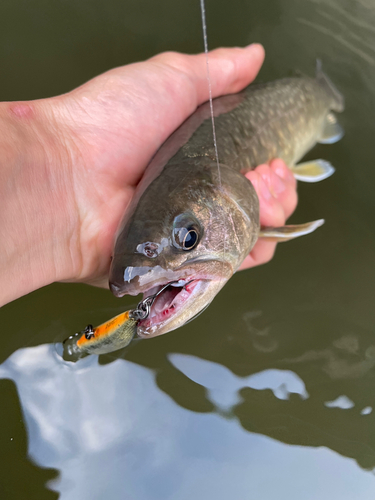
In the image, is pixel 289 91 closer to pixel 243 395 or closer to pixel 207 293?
pixel 207 293

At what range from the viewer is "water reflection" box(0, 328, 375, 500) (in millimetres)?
1776

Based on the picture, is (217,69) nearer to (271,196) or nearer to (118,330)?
(271,196)

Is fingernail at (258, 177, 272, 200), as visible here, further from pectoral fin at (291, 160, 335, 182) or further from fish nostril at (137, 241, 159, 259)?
fish nostril at (137, 241, 159, 259)

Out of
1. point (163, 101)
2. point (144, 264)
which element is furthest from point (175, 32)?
point (144, 264)

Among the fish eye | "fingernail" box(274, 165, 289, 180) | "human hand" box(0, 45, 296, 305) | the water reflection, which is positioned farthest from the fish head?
the water reflection

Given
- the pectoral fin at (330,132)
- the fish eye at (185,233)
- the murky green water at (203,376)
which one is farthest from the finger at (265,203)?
the pectoral fin at (330,132)

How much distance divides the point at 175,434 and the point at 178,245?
104cm

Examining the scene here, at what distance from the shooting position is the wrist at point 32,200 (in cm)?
149

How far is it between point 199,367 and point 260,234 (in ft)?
2.55

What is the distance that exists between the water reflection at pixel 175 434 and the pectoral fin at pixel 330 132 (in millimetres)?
1897

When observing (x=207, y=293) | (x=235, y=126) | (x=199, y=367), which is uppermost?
(x=235, y=126)

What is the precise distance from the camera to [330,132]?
2.94 m

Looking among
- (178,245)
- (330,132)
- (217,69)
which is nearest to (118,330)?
(178,245)

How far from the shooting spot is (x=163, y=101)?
6.48 ft
